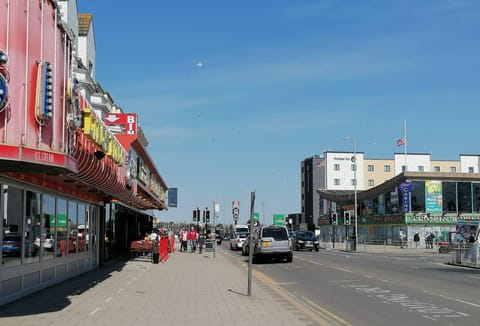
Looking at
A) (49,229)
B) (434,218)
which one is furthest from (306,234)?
(49,229)

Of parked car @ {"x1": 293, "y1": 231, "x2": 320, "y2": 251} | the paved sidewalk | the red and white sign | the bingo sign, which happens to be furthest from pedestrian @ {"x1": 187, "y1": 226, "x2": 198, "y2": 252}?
the bingo sign

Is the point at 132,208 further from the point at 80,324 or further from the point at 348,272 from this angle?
the point at 80,324

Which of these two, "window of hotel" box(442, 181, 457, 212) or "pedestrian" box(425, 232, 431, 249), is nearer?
"pedestrian" box(425, 232, 431, 249)

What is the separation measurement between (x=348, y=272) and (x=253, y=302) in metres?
11.6

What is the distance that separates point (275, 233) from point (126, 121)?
11073 mm

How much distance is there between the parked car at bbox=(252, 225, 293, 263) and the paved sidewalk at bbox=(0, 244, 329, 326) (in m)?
11.9

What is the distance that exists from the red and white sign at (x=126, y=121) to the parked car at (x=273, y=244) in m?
10.5

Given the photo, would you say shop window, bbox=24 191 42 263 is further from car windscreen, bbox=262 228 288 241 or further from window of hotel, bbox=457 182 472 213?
window of hotel, bbox=457 182 472 213

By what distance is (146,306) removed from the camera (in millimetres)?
13023

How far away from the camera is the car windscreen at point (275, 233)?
3228 centimetres

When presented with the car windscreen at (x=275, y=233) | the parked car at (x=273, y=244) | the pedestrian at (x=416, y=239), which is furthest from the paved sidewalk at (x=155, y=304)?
the pedestrian at (x=416, y=239)

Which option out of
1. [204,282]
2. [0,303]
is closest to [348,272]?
[204,282]

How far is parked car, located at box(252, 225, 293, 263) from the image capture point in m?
31.8

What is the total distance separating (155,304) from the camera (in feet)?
44.0
